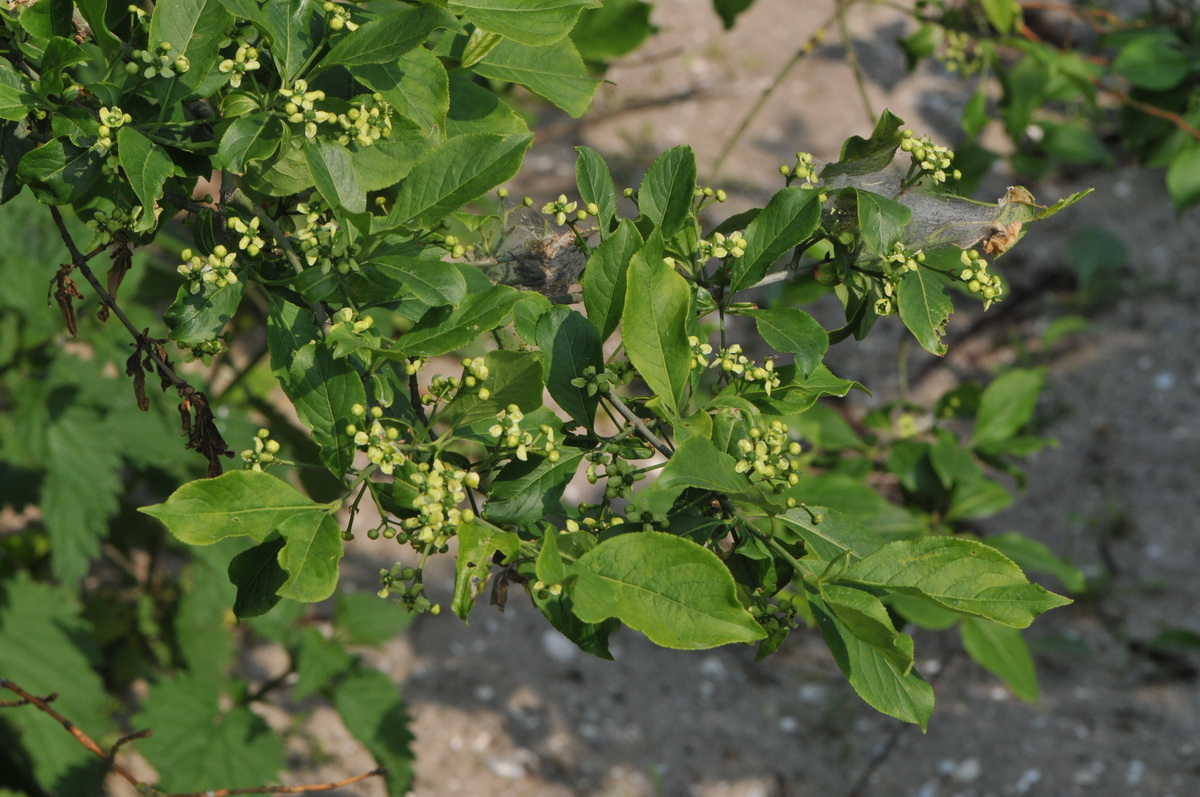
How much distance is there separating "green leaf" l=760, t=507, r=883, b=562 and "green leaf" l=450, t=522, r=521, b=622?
245 mm

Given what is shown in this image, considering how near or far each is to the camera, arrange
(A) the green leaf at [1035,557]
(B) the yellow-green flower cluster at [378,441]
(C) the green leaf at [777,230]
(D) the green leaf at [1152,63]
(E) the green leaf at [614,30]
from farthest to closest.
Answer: (D) the green leaf at [1152,63], (A) the green leaf at [1035,557], (E) the green leaf at [614,30], (C) the green leaf at [777,230], (B) the yellow-green flower cluster at [378,441]

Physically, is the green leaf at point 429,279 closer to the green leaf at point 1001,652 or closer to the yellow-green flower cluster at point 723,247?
the yellow-green flower cluster at point 723,247

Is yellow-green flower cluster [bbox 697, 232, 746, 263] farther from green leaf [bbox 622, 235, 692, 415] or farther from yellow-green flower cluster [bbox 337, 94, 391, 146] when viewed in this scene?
yellow-green flower cluster [bbox 337, 94, 391, 146]

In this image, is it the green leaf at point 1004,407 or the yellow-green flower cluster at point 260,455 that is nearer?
the yellow-green flower cluster at point 260,455

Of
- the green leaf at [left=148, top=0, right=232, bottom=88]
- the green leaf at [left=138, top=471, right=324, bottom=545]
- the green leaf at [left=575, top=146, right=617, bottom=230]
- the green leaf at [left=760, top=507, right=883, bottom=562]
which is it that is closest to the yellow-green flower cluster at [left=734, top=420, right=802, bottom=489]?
the green leaf at [left=760, top=507, right=883, bottom=562]

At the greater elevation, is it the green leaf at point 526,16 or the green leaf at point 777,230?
the green leaf at point 526,16

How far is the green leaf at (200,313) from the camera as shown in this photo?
2.86 feet

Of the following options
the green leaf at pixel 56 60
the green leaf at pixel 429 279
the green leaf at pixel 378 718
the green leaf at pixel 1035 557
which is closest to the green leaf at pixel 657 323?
the green leaf at pixel 429 279

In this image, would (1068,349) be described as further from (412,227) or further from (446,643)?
(412,227)

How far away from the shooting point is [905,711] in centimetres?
81

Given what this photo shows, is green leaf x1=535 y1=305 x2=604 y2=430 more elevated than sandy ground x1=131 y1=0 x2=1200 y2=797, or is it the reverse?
green leaf x1=535 y1=305 x2=604 y2=430

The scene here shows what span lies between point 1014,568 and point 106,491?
2.01 meters

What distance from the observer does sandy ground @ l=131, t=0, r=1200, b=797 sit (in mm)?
3057

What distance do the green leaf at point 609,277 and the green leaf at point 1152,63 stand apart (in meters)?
1.86
